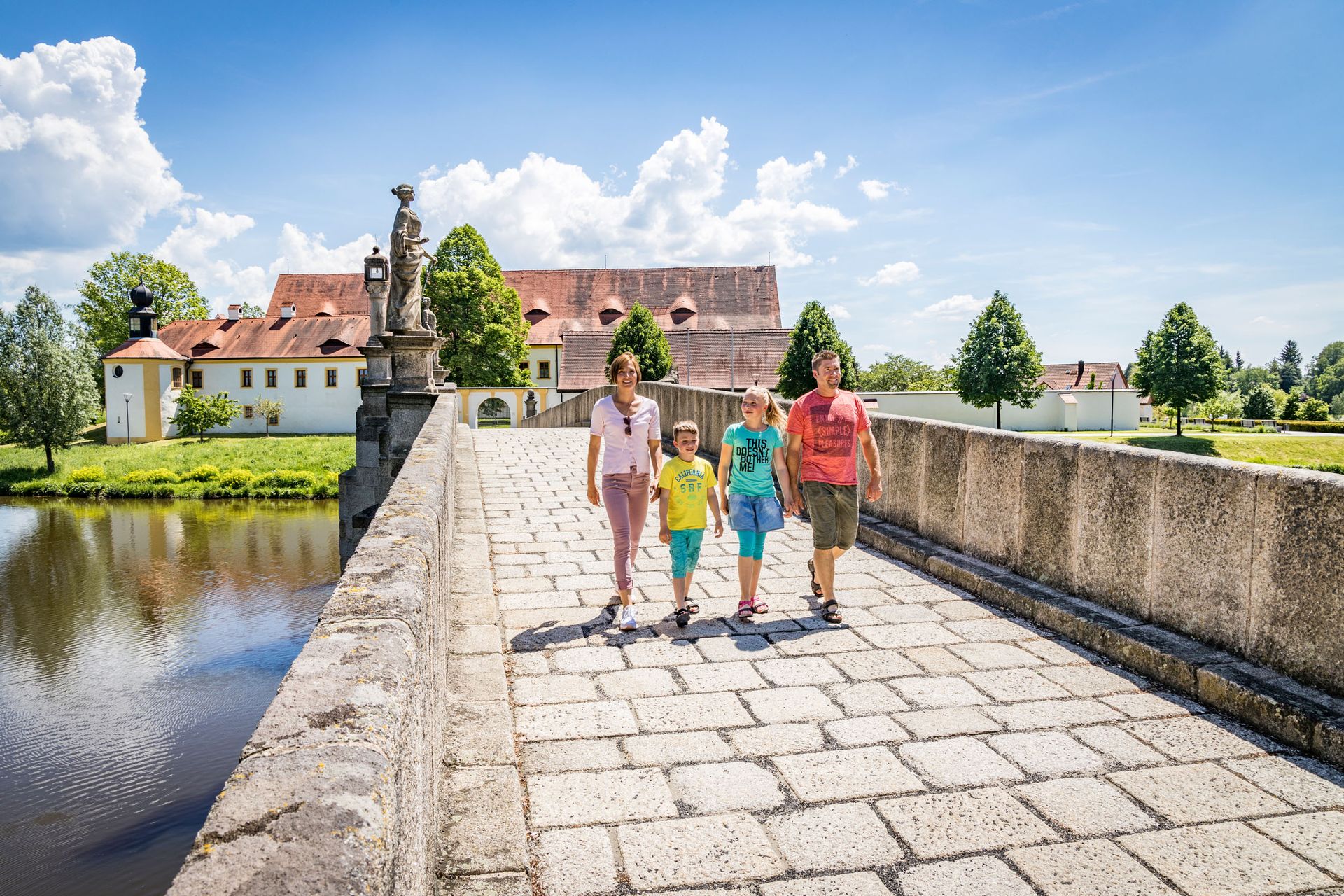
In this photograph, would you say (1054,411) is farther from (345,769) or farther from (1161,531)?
(345,769)

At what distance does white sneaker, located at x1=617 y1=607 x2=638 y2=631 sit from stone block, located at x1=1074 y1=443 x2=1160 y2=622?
2.58 metres

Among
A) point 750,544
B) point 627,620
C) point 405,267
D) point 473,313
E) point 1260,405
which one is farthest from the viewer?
point 1260,405

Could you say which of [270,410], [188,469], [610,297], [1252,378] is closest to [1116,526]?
[188,469]

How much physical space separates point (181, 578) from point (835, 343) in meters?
34.4

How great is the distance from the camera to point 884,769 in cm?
350

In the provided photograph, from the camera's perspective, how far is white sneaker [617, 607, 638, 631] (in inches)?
209

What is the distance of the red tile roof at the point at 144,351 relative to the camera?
2329 inches

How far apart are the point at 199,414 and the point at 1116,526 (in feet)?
208

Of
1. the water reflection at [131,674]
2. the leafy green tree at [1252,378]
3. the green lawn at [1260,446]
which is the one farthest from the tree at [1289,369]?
the water reflection at [131,674]

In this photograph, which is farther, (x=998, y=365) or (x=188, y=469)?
(x=998, y=365)

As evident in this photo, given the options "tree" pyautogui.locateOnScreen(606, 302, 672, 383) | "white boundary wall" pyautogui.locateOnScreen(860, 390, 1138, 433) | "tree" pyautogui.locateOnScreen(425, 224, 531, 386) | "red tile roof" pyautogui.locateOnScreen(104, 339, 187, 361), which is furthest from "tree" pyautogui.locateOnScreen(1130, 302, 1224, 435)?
"red tile roof" pyautogui.locateOnScreen(104, 339, 187, 361)

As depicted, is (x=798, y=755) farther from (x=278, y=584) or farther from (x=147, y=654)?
(x=278, y=584)

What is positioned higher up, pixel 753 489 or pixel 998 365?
pixel 998 365

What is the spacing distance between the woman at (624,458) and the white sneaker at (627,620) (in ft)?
0.38
